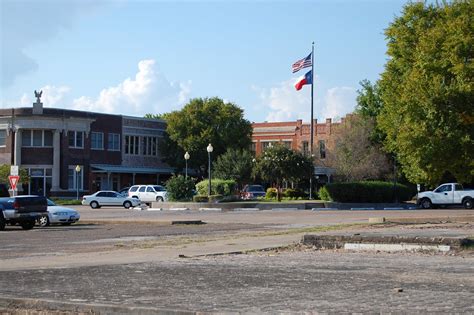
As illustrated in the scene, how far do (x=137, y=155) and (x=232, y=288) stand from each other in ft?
270

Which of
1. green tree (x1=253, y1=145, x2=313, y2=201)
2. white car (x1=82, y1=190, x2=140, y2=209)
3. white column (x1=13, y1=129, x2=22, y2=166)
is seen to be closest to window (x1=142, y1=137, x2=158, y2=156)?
white column (x1=13, y1=129, x2=22, y2=166)

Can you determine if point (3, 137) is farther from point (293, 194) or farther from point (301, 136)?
point (301, 136)

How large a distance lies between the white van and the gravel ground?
166 feet

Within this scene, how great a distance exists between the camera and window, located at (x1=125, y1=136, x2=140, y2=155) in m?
92.1

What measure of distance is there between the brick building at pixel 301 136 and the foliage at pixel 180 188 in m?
30.6

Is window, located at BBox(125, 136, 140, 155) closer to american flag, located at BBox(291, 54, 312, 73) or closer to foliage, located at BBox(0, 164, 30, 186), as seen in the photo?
foliage, located at BBox(0, 164, 30, 186)

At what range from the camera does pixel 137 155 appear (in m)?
93.0

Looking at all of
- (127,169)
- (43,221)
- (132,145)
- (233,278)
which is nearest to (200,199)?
(43,221)

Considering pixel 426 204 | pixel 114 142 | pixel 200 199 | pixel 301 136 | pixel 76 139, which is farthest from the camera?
pixel 301 136

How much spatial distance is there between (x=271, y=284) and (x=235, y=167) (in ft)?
198

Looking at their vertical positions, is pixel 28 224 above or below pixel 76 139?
below

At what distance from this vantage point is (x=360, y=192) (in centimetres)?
5741

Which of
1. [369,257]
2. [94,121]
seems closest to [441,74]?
[369,257]

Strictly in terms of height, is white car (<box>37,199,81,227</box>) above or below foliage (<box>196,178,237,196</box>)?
below
